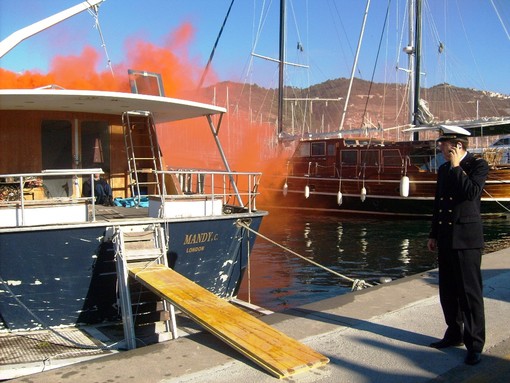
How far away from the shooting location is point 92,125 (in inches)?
384

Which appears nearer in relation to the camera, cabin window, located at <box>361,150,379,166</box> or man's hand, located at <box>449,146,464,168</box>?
man's hand, located at <box>449,146,464,168</box>

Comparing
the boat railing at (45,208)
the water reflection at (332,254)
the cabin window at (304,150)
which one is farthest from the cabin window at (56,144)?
the cabin window at (304,150)

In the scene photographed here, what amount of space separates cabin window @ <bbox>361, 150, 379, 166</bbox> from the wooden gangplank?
1810 centimetres

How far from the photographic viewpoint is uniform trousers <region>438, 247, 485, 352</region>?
3.94 metres

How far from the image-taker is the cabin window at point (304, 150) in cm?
2493

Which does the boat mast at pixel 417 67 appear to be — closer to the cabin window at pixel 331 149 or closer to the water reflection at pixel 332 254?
the cabin window at pixel 331 149

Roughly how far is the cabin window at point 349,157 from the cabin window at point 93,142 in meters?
15.4

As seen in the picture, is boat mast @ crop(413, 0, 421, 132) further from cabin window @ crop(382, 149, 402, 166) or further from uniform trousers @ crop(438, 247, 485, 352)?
uniform trousers @ crop(438, 247, 485, 352)

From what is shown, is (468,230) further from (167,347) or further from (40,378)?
(40,378)

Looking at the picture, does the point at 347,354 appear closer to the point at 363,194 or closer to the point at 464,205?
the point at 464,205

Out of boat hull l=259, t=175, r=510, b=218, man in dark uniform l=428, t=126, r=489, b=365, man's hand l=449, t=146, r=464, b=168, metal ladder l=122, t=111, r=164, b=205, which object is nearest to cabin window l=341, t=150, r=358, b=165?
boat hull l=259, t=175, r=510, b=218

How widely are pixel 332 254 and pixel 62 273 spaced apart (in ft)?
A: 30.7

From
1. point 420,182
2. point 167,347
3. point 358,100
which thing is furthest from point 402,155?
point 358,100

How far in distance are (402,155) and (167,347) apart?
19.5 m
